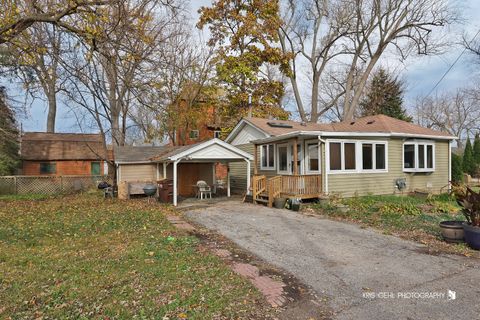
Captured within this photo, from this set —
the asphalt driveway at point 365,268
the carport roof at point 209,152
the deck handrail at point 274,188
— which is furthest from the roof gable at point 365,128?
the asphalt driveway at point 365,268

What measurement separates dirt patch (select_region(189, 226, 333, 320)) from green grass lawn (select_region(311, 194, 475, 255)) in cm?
366

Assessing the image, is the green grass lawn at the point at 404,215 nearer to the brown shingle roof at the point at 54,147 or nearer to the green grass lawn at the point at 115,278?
the green grass lawn at the point at 115,278

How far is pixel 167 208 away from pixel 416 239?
8198mm

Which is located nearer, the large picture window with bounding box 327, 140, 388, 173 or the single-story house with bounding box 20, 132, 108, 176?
the large picture window with bounding box 327, 140, 388, 173

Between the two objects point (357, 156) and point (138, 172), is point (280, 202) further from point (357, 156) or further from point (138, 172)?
point (138, 172)

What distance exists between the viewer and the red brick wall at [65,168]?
959 inches

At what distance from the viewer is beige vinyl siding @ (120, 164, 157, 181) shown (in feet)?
53.0

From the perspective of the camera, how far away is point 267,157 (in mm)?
15547

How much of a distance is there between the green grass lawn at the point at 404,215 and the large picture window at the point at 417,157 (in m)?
1.57

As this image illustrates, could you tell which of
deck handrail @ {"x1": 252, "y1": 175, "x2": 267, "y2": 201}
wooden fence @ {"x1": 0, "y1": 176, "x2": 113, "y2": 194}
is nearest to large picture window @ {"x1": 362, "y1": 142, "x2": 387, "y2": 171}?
deck handrail @ {"x1": 252, "y1": 175, "x2": 267, "y2": 201}

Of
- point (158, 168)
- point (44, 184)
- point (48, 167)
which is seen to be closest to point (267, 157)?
point (158, 168)

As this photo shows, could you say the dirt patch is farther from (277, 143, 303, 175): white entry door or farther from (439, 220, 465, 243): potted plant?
(277, 143, 303, 175): white entry door

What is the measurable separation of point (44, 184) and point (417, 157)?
66.0 ft

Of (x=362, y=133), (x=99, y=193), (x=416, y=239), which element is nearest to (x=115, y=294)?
(x=416, y=239)
